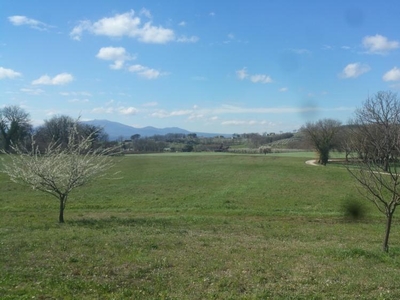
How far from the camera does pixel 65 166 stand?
20188 mm

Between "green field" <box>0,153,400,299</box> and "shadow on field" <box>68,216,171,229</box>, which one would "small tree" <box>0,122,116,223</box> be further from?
"green field" <box>0,153,400,299</box>

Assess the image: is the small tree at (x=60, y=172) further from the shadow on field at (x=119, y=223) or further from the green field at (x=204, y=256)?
the green field at (x=204, y=256)

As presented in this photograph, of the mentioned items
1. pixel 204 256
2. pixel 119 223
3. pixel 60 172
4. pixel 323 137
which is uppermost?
pixel 323 137

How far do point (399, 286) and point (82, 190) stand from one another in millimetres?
34381

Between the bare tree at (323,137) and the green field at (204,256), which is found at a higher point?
the bare tree at (323,137)

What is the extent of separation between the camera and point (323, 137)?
71375 millimetres

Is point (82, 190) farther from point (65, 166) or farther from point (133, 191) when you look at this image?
point (65, 166)

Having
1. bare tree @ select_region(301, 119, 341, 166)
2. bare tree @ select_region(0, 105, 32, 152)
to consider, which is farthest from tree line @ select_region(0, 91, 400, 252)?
bare tree @ select_region(0, 105, 32, 152)

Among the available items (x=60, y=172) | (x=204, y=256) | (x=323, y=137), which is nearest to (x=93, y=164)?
(x=60, y=172)

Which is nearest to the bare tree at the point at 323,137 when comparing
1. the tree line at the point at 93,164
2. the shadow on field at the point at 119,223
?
the tree line at the point at 93,164

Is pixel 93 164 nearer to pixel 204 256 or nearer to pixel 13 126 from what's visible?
pixel 204 256

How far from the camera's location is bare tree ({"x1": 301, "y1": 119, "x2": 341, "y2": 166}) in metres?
70.8

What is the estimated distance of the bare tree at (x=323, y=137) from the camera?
2785 inches

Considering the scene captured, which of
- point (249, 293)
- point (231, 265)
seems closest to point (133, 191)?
point (231, 265)
